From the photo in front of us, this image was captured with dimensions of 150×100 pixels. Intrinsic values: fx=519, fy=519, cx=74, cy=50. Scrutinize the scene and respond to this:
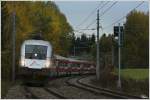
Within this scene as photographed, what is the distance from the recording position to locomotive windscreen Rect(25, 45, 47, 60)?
113ft

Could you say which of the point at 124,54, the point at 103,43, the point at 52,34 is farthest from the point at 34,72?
the point at 103,43

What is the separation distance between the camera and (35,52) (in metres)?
34.6

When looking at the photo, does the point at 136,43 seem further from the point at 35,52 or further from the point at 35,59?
the point at 35,59

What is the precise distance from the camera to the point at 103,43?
4274 inches

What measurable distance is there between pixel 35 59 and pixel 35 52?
73 cm

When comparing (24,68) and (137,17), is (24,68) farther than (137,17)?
No

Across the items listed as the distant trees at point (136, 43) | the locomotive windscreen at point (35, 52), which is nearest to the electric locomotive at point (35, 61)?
the locomotive windscreen at point (35, 52)

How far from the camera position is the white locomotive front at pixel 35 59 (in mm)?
33812

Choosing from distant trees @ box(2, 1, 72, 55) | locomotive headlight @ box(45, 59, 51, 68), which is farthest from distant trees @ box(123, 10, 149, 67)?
locomotive headlight @ box(45, 59, 51, 68)

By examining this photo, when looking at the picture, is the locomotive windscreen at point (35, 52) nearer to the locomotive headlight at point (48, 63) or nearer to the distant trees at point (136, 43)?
the locomotive headlight at point (48, 63)

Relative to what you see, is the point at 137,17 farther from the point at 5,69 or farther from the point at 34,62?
the point at 34,62

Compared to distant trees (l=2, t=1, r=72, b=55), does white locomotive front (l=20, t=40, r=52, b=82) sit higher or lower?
lower

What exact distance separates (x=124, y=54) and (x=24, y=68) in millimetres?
57907

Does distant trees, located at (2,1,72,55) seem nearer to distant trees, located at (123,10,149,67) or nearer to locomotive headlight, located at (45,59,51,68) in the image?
distant trees, located at (123,10,149,67)
